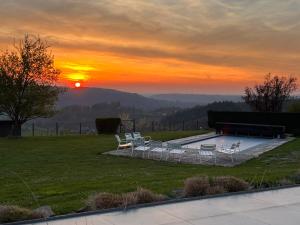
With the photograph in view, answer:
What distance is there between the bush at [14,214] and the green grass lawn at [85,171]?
58 cm

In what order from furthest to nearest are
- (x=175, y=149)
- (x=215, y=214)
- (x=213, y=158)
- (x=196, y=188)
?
1. (x=175, y=149)
2. (x=213, y=158)
3. (x=196, y=188)
4. (x=215, y=214)

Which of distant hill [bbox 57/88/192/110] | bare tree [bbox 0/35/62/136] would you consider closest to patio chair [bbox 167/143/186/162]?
bare tree [bbox 0/35/62/136]

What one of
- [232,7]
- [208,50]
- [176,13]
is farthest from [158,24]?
[208,50]

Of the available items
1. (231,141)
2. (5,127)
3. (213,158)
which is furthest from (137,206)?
(5,127)

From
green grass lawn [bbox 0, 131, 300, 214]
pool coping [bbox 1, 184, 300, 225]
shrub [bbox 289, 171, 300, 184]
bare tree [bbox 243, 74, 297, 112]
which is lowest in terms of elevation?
green grass lawn [bbox 0, 131, 300, 214]

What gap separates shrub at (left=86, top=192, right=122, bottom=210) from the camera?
692 cm

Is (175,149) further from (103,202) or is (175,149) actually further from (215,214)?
(215,214)

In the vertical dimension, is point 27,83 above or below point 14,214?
above

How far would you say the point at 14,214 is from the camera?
20.3ft

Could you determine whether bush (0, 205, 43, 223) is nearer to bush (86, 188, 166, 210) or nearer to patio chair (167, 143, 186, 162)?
bush (86, 188, 166, 210)

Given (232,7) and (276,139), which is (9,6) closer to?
(232,7)

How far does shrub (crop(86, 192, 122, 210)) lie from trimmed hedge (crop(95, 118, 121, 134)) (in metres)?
22.4

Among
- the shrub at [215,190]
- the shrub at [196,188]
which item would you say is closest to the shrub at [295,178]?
the shrub at [215,190]

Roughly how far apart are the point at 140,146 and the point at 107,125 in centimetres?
1115
